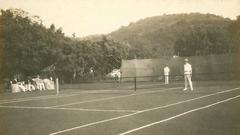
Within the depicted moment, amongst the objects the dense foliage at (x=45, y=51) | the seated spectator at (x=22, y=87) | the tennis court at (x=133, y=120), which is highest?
the dense foliage at (x=45, y=51)

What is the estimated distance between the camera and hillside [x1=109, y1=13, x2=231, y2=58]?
39219mm

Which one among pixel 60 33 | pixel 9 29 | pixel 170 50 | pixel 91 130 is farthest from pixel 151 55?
pixel 91 130

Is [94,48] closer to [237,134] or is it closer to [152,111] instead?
[152,111]

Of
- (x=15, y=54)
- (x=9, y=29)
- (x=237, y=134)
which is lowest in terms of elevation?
(x=237, y=134)

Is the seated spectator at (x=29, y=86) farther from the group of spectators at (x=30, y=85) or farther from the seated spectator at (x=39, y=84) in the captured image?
the seated spectator at (x=39, y=84)

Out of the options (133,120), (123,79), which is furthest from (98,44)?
(133,120)

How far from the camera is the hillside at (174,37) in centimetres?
3922

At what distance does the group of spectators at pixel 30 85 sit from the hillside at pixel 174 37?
12.4 meters

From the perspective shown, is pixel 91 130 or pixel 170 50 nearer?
pixel 91 130

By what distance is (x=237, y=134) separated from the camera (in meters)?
7.20

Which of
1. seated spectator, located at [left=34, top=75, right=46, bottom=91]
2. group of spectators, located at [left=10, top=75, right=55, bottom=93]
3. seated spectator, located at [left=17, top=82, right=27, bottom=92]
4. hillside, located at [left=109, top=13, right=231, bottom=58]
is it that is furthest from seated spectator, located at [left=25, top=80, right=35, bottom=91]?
hillside, located at [left=109, top=13, right=231, bottom=58]

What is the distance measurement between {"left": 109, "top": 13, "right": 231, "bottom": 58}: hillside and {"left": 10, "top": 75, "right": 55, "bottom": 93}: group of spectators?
1236 cm

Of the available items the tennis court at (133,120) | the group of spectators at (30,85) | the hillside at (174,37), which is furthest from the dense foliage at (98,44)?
the tennis court at (133,120)

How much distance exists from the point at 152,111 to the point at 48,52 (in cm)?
1867
